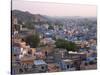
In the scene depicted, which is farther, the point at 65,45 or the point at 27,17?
the point at 65,45

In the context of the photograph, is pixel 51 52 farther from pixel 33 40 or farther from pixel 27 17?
pixel 27 17

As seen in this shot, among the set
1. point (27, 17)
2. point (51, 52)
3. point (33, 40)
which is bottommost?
point (51, 52)

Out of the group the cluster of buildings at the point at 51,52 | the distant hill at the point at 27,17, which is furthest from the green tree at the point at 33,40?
the distant hill at the point at 27,17

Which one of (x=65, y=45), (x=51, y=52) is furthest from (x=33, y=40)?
(x=65, y=45)

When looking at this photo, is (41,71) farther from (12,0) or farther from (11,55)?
(12,0)

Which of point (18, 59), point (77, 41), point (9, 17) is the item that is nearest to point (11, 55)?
point (18, 59)

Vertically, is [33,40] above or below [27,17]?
below
